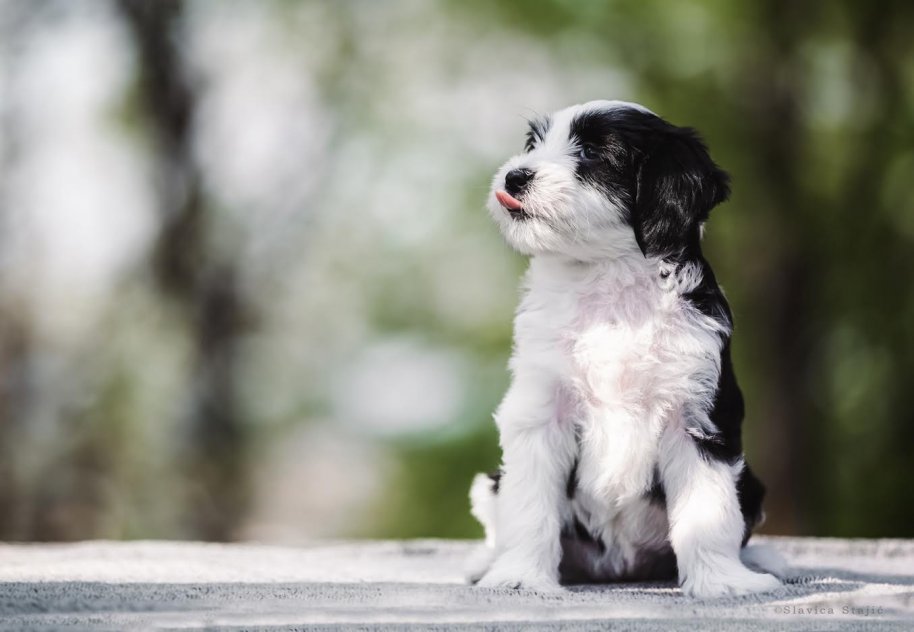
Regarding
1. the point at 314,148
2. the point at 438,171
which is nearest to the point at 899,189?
the point at 438,171

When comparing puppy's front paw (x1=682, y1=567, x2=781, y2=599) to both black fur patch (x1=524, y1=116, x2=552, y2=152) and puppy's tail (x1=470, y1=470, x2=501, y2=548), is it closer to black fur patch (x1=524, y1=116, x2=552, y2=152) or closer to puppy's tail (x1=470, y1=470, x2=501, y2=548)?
puppy's tail (x1=470, y1=470, x2=501, y2=548)

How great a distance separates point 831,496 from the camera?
935 cm

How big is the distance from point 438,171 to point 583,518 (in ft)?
27.3

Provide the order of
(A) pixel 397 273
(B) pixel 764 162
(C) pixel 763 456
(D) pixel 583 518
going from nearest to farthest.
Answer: (D) pixel 583 518
(C) pixel 763 456
(B) pixel 764 162
(A) pixel 397 273

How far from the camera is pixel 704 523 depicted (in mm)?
2555

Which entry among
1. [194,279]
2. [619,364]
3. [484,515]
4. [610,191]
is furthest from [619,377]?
[194,279]

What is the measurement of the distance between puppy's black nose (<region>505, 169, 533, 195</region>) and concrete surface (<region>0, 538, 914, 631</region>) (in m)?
1.06

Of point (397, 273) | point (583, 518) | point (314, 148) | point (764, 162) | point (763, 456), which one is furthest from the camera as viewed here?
point (397, 273)

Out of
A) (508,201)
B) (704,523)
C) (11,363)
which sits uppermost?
(508,201)

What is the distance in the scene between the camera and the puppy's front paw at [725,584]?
252 cm

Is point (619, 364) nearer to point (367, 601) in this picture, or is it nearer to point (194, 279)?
point (367, 601)

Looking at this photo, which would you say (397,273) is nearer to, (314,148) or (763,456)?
(314,148)

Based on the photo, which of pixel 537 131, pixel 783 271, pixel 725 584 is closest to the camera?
pixel 725 584

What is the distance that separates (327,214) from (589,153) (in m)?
7.78
